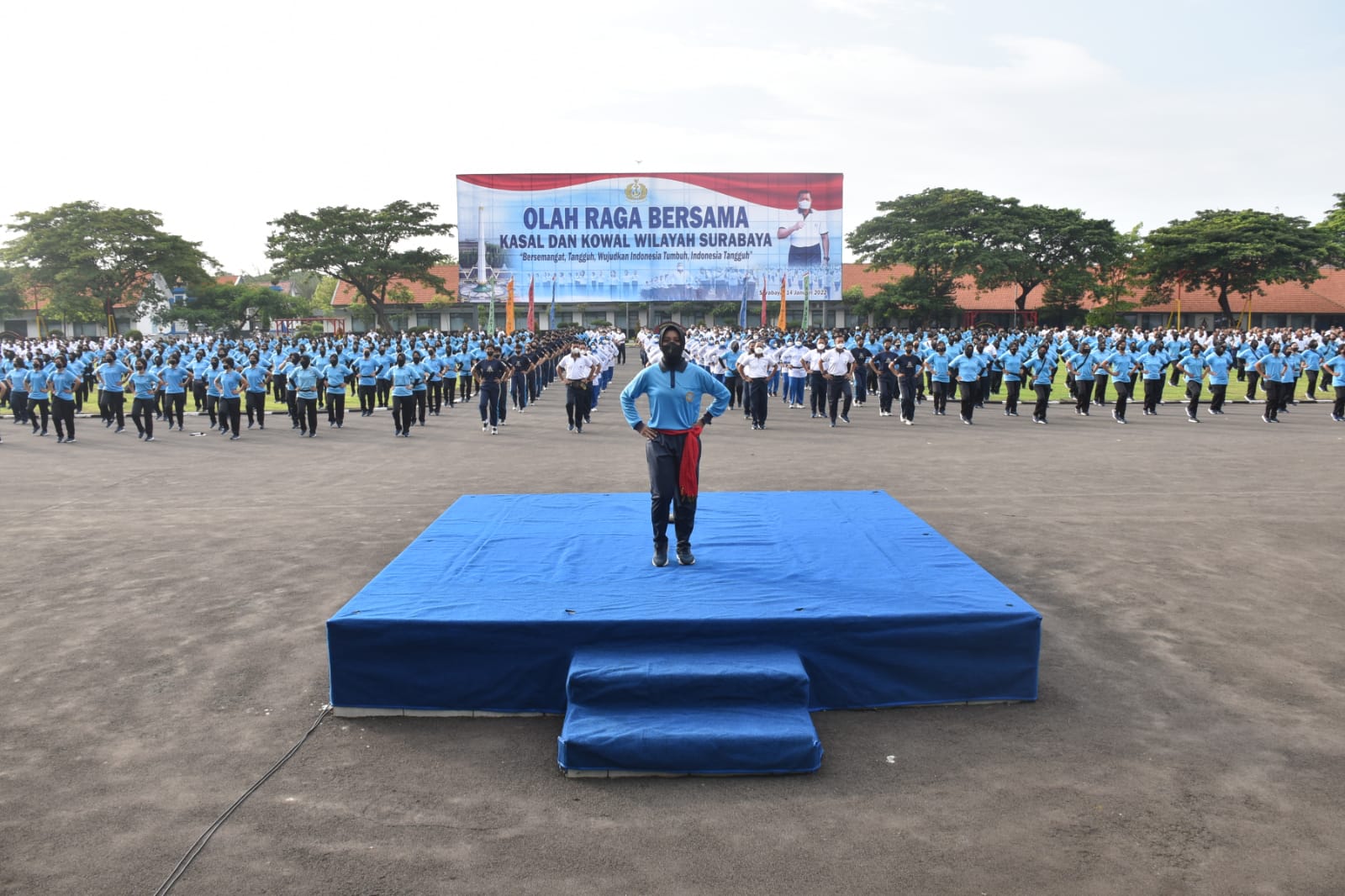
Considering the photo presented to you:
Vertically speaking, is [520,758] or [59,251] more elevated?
[59,251]

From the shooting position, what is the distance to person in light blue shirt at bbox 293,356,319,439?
18688 millimetres

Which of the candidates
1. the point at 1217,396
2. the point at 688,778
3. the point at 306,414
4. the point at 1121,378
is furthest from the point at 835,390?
the point at 688,778

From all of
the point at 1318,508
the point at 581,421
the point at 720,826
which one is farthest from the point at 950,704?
the point at 581,421

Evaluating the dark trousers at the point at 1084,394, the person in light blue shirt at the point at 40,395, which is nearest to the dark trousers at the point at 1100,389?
the dark trousers at the point at 1084,394

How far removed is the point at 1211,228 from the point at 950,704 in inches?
2176

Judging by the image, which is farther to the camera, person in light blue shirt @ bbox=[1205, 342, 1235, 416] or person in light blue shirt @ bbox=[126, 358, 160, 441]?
person in light blue shirt @ bbox=[1205, 342, 1235, 416]

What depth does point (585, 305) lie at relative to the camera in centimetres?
6925

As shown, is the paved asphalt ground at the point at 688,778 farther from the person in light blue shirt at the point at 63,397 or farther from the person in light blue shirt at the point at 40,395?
the person in light blue shirt at the point at 40,395

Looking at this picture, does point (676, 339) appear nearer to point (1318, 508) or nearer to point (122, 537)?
point (122, 537)

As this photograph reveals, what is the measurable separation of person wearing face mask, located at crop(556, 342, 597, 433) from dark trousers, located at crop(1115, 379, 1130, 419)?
10961 mm

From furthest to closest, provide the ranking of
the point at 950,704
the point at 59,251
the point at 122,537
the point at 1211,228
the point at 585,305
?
the point at 585,305
the point at 59,251
the point at 1211,228
the point at 122,537
the point at 950,704

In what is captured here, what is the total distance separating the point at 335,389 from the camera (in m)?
20.2

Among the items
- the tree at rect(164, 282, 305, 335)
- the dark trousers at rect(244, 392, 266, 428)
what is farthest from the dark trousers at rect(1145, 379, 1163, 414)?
the tree at rect(164, 282, 305, 335)

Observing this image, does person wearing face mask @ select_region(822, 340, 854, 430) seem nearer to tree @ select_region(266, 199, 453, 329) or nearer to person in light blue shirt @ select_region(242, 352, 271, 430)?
person in light blue shirt @ select_region(242, 352, 271, 430)
